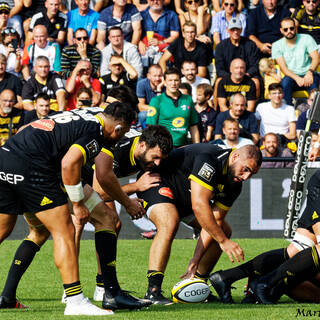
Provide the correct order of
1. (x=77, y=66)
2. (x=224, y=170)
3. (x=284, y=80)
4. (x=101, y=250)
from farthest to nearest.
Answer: (x=284, y=80) < (x=77, y=66) < (x=224, y=170) < (x=101, y=250)

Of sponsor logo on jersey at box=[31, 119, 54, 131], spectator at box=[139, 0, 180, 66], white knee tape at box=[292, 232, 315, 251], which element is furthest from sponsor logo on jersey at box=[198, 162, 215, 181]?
spectator at box=[139, 0, 180, 66]

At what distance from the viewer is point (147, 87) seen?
1483 centimetres

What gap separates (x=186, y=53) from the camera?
1570cm

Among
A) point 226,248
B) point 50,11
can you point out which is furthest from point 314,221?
point 50,11

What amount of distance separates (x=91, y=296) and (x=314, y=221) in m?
2.56

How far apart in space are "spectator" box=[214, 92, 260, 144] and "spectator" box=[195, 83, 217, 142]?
10.8 inches

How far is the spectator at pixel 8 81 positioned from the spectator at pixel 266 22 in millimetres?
5206

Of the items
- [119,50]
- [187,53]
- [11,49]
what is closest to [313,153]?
[187,53]

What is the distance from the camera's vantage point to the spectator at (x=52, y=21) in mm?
16625

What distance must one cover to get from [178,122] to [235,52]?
10.1ft

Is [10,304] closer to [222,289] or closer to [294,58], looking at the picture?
[222,289]

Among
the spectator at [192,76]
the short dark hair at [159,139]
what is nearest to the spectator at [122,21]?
the spectator at [192,76]

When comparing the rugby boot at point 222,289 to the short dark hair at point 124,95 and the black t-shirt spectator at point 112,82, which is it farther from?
the black t-shirt spectator at point 112,82

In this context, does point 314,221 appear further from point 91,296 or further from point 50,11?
point 50,11
